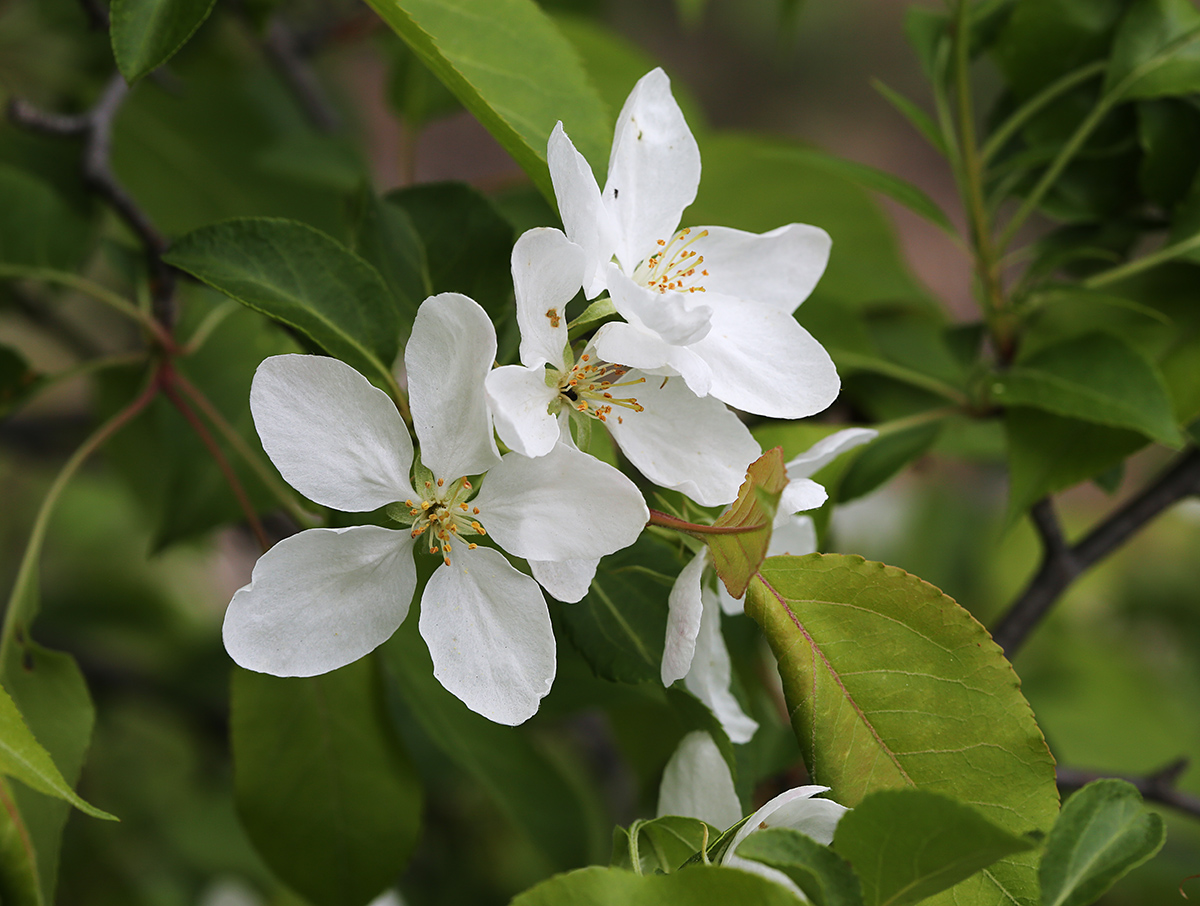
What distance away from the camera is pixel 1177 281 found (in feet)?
2.99

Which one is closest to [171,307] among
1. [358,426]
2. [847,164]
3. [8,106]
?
[8,106]

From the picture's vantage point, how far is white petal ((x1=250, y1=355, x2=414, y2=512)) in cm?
49

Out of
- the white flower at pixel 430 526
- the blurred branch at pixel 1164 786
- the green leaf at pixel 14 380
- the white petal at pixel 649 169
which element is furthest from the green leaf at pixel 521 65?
the blurred branch at pixel 1164 786

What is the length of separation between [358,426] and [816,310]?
611mm

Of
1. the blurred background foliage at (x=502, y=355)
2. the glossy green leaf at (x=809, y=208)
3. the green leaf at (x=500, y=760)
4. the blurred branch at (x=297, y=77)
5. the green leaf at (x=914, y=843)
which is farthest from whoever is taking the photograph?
the blurred branch at (x=297, y=77)

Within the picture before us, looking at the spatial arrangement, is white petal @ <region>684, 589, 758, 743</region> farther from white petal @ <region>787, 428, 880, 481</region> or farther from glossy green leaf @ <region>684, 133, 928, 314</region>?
glossy green leaf @ <region>684, 133, 928, 314</region>

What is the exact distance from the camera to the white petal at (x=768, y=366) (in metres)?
0.57

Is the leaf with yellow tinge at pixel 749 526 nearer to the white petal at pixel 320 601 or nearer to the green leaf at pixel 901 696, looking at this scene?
the green leaf at pixel 901 696

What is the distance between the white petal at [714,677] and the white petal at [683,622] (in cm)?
4

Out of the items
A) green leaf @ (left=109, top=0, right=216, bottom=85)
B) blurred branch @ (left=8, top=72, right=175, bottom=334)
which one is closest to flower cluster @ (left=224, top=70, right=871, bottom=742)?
green leaf @ (left=109, top=0, right=216, bottom=85)

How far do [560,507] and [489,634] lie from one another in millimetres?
79

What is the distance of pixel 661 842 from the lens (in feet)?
1.78

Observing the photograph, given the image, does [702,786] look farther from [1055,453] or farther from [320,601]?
[1055,453]

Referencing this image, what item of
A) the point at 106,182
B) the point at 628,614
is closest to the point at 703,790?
the point at 628,614
